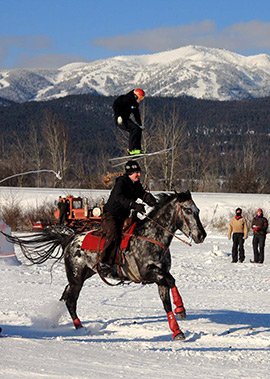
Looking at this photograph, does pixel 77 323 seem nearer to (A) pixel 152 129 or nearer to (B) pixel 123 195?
(B) pixel 123 195

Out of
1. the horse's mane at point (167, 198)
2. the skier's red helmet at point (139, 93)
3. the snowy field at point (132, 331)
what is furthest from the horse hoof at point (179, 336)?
the skier's red helmet at point (139, 93)

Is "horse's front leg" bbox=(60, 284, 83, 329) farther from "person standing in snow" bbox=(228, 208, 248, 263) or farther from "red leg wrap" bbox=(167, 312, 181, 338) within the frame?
"person standing in snow" bbox=(228, 208, 248, 263)

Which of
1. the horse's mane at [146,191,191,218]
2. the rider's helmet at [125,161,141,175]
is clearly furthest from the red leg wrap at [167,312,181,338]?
the rider's helmet at [125,161,141,175]

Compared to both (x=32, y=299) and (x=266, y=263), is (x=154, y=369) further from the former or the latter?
(x=266, y=263)

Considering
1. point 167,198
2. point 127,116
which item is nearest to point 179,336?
point 167,198

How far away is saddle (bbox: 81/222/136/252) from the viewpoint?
8.72m

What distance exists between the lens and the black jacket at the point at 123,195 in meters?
8.43

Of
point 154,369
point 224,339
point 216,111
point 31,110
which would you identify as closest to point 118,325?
point 224,339

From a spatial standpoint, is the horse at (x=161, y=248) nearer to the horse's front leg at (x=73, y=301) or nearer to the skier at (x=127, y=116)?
the horse's front leg at (x=73, y=301)

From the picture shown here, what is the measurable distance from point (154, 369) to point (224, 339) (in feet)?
6.95

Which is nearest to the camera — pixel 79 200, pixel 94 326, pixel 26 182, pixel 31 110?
pixel 94 326

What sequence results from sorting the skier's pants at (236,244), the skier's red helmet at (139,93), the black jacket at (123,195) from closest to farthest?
the black jacket at (123,195), the skier's red helmet at (139,93), the skier's pants at (236,244)

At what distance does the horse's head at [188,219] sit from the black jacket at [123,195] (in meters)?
0.59

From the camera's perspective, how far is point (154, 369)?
21.3ft
